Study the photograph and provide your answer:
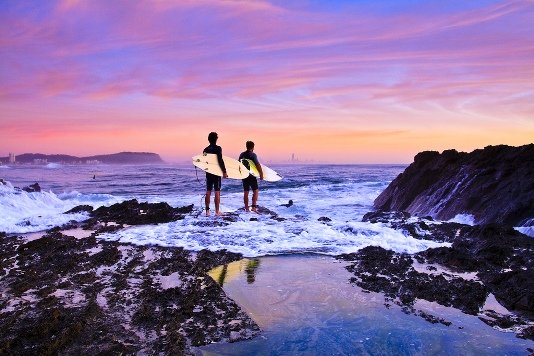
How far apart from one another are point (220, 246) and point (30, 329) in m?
4.58

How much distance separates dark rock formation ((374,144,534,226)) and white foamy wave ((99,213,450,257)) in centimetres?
323

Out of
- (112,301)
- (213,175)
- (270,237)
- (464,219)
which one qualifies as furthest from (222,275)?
(464,219)

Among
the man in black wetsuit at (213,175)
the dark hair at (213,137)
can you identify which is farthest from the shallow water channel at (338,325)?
the dark hair at (213,137)

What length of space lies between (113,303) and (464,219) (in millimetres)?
10334

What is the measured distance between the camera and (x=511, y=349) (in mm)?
4207

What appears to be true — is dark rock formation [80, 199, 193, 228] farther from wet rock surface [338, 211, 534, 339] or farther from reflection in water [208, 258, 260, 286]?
wet rock surface [338, 211, 534, 339]

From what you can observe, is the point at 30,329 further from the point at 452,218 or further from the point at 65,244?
the point at 452,218

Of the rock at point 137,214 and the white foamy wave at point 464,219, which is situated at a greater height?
the white foamy wave at point 464,219

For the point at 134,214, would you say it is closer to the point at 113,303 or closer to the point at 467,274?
the point at 113,303

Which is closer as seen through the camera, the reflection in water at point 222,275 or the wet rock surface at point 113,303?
→ the wet rock surface at point 113,303

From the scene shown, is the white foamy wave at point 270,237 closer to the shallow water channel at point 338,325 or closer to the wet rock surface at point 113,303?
the wet rock surface at point 113,303

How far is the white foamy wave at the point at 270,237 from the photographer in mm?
8609

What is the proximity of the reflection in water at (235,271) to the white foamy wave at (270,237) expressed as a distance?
0.54 metres

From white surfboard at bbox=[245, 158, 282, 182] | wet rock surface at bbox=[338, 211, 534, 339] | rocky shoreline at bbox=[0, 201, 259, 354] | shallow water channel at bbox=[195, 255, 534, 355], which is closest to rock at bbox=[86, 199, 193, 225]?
white surfboard at bbox=[245, 158, 282, 182]
